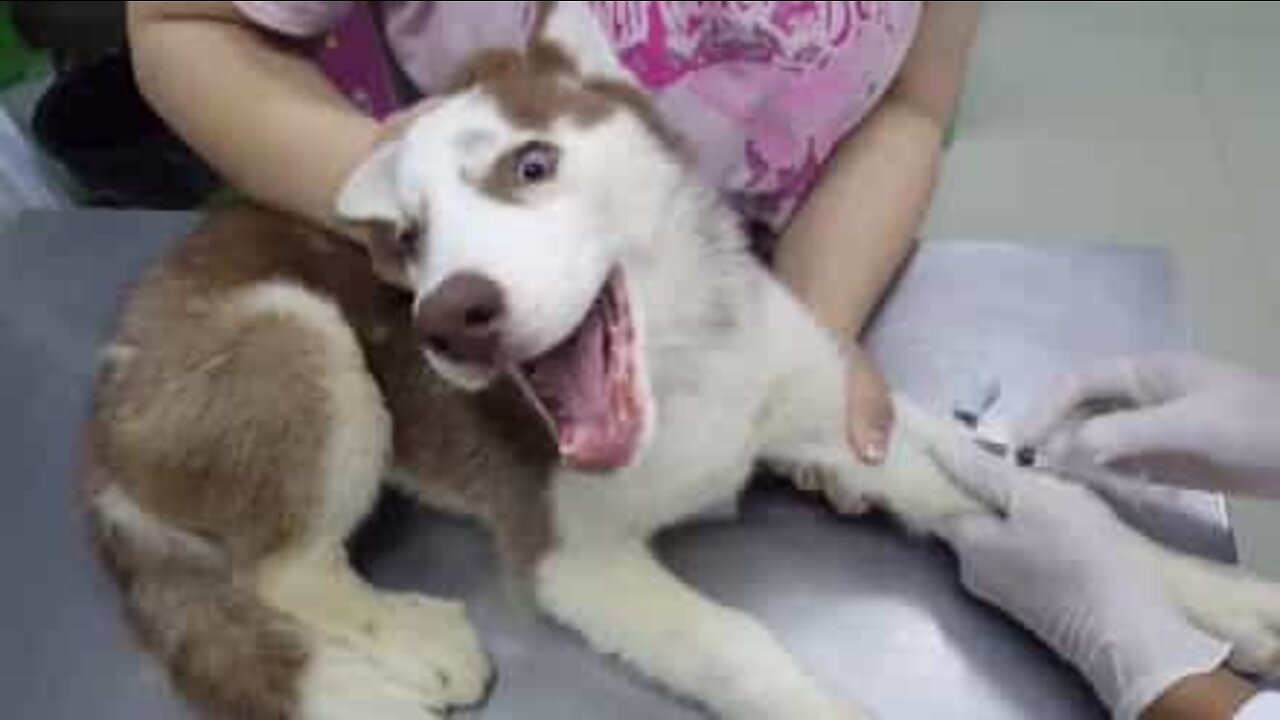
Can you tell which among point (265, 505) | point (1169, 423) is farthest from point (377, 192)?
point (1169, 423)

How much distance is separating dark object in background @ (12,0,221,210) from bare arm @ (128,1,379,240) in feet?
1.14

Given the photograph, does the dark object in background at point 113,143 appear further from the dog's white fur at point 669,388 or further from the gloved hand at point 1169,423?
the gloved hand at point 1169,423

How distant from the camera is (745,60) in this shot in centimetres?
134

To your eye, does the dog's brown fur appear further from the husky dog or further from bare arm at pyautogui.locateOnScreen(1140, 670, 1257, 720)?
bare arm at pyautogui.locateOnScreen(1140, 670, 1257, 720)

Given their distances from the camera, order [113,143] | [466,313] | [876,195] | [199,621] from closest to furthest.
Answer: [466,313] < [199,621] < [876,195] < [113,143]

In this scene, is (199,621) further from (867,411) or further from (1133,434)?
(1133,434)

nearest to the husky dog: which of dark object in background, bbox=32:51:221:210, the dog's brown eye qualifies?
the dog's brown eye

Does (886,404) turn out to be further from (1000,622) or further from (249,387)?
(249,387)

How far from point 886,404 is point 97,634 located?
60 cm

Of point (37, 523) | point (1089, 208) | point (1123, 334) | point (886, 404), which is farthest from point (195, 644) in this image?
point (1089, 208)

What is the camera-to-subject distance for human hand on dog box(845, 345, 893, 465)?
1162mm

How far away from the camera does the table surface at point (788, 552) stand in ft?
3.60

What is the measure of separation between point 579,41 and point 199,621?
479 millimetres

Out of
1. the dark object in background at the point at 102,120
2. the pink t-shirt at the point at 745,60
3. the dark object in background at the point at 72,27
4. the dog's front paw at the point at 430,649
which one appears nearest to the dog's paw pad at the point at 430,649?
the dog's front paw at the point at 430,649
